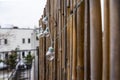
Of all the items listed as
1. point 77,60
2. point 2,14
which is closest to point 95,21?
point 77,60

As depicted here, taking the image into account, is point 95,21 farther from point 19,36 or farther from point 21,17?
point 19,36

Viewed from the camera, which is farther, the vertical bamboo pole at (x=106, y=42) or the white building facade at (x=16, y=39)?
the white building facade at (x=16, y=39)

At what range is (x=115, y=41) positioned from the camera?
586mm

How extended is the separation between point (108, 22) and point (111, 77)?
0.16m

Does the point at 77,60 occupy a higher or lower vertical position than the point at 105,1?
lower

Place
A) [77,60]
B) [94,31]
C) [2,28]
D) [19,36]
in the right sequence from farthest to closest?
[19,36]
[2,28]
[77,60]
[94,31]

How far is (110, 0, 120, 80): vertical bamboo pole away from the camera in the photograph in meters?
0.58

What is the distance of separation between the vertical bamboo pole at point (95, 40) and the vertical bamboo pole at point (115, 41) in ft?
0.47

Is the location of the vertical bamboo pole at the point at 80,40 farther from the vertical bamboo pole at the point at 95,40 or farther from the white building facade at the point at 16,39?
the white building facade at the point at 16,39

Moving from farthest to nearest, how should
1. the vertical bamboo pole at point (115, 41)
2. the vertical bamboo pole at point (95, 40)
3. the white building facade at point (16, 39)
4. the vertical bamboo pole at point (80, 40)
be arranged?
the white building facade at point (16, 39) → the vertical bamboo pole at point (80, 40) → the vertical bamboo pole at point (95, 40) → the vertical bamboo pole at point (115, 41)

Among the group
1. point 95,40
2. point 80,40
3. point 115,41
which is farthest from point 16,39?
point 115,41

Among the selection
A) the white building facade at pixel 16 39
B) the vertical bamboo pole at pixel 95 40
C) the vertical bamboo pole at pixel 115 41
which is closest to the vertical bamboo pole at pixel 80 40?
the vertical bamboo pole at pixel 95 40

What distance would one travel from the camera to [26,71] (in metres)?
5.94

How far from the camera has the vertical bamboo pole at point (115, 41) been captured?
58 centimetres
